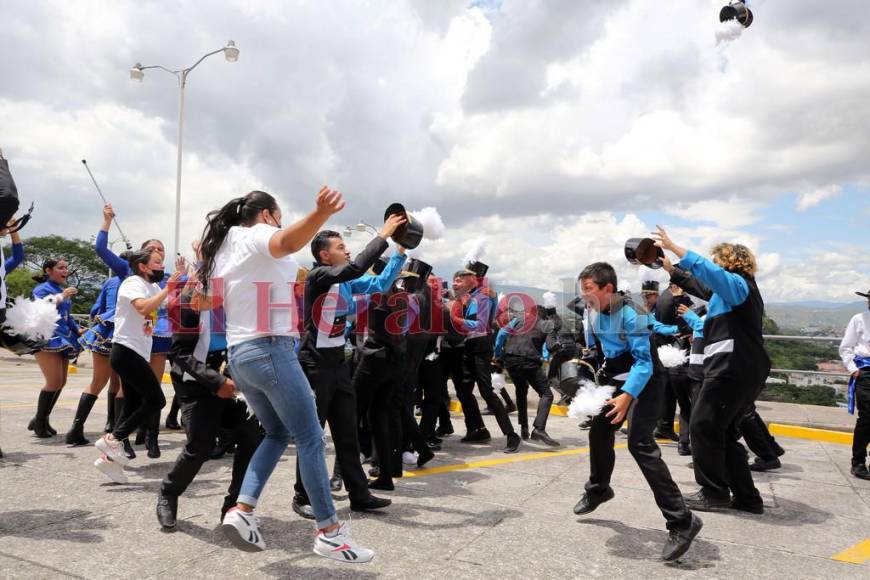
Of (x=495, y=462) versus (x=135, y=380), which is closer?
(x=135, y=380)

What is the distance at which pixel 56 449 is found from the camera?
→ 5980 mm

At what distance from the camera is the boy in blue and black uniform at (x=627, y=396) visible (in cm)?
361

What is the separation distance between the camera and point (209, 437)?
3822 millimetres

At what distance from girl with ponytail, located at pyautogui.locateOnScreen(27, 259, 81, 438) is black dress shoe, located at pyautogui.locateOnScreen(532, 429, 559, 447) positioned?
5178 millimetres

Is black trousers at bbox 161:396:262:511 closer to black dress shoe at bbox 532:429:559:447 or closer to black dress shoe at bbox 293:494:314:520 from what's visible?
black dress shoe at bbox 293:494:314:520

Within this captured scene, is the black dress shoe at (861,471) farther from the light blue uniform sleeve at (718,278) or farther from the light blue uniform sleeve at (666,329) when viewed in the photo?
the light blue uniform sleeve at (718,278)

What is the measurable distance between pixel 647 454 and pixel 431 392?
Answer: 3.41 m

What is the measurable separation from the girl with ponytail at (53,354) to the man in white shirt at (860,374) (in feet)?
26.0

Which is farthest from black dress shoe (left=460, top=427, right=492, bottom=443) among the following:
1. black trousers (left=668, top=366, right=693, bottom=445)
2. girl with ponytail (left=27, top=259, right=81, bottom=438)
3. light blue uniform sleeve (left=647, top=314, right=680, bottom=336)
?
girl with ponytail (left=27, top=259, right=81, bottom=438)

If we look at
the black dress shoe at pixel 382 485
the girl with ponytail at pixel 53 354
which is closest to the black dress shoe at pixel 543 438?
the black dress shoe at pixel 382 485

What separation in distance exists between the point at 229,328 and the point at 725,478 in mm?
3593

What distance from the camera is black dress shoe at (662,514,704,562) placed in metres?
3.43

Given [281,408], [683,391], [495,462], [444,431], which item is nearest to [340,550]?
[281,408]

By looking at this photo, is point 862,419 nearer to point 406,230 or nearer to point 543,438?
point 543,438
